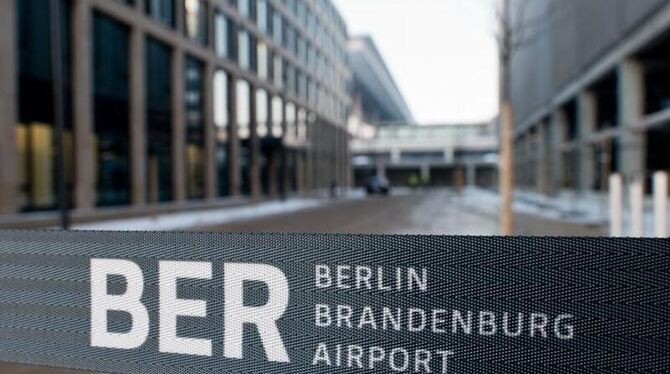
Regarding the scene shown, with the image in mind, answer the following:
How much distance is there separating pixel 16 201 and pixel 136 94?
25.4 feet

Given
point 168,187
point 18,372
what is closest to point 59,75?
point 18,372

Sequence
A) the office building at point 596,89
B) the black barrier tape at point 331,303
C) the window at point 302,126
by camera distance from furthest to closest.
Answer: the window at point 302,126 < the office building at point 596,89 < the black barrier tape at point 331,303

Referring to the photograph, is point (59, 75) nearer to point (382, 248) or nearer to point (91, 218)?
point (91, 218)

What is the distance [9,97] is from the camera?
53.7 feet

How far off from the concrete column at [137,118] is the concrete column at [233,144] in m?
9.19

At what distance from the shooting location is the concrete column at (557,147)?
3644 cm

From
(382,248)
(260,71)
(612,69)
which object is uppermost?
(260,71)

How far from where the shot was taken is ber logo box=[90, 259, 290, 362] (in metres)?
2.40

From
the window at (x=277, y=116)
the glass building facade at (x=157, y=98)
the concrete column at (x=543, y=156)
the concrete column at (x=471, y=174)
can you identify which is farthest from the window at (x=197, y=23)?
the concrete column at (x=471, y=174)

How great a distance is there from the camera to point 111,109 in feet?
70.2

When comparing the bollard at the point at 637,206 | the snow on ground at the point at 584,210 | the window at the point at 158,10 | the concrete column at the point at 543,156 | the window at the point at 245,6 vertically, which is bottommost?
the snow on ground at the point at 584,210

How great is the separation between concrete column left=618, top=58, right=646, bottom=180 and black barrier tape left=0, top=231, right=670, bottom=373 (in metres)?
22.7

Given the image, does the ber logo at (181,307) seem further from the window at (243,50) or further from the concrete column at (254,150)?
the concrete column at (254,150)

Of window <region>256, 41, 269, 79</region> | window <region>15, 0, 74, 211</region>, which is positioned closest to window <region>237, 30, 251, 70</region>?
window <region>256, 41, 269, 79</region>
